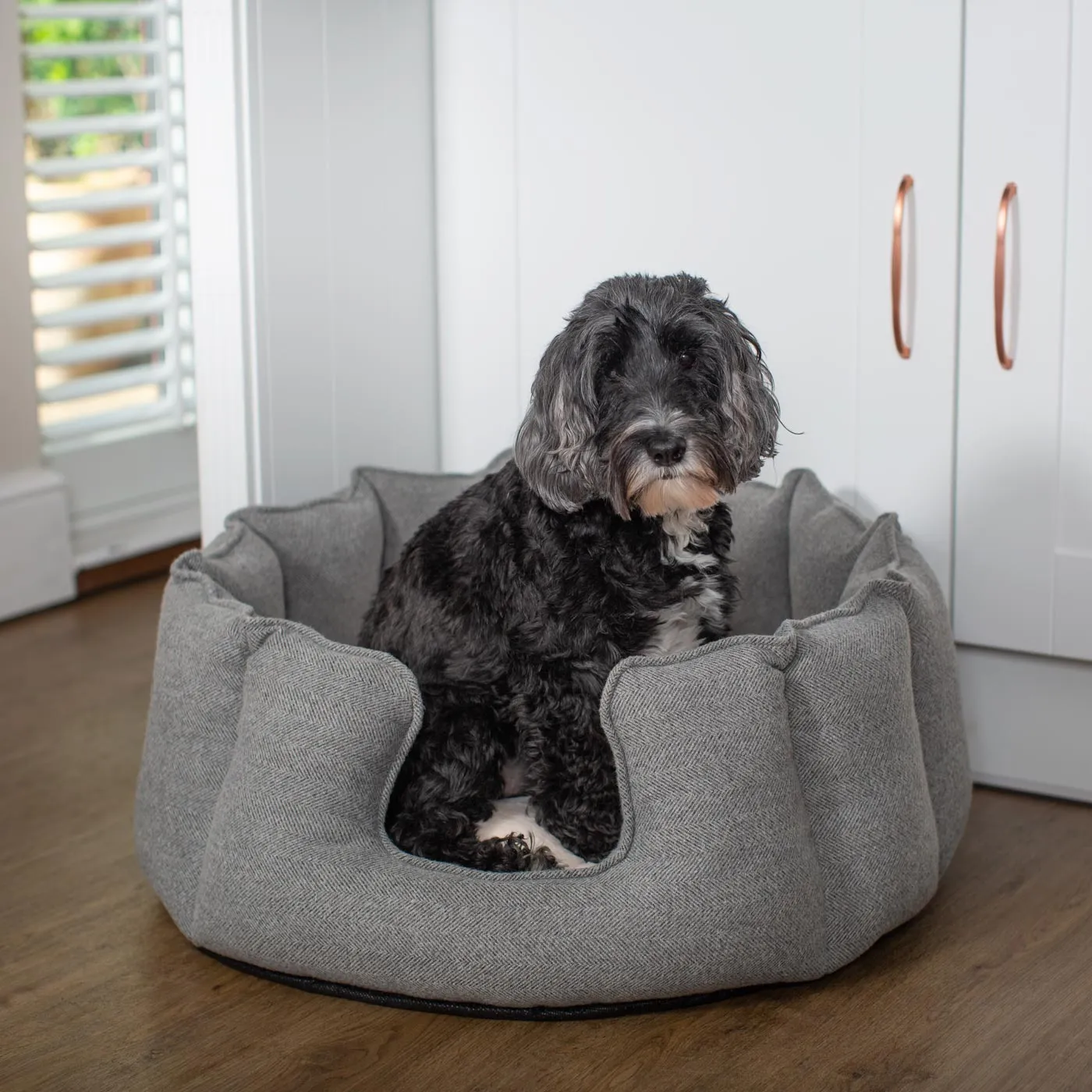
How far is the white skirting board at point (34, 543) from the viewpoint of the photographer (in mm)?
3877

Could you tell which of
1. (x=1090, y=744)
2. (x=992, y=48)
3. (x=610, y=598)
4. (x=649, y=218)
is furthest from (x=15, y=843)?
(x=992, y=48)

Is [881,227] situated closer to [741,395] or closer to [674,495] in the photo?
[741,395]

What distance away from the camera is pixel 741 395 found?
2152 mm

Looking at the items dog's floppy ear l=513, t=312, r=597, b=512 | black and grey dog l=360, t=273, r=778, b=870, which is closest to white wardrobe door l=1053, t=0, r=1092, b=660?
black and grey dog l=360, t=273, r=778, b=870

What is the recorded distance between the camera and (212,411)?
292 centimetres

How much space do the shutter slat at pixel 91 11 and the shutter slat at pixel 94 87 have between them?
0.52 feet

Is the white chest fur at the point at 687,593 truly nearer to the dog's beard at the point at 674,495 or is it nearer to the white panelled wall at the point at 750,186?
the dog's beard at the point at 674,495

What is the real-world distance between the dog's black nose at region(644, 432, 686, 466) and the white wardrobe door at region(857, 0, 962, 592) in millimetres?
839

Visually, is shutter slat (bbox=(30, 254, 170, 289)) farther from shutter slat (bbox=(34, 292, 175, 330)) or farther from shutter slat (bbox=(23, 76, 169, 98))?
shutter slat (bbox=(23, 76, 169, 98))

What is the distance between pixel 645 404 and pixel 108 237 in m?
2.45

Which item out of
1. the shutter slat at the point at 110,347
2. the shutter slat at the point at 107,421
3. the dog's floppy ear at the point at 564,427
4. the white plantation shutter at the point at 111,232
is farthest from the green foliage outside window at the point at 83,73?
the dog's floppy ear at the point at 564,427

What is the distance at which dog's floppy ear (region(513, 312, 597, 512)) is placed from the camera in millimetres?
2104

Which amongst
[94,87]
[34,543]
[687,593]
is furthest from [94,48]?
[687,593]

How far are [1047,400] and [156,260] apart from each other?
258 cm
